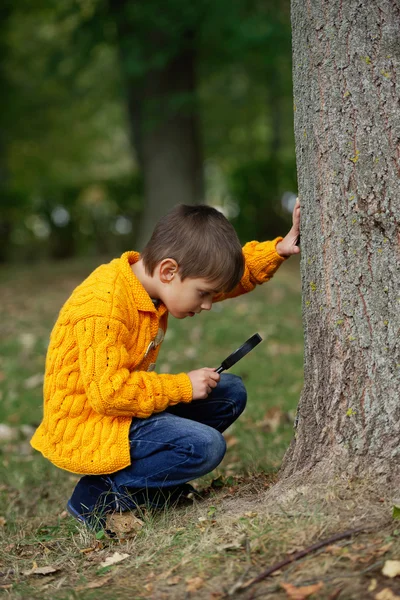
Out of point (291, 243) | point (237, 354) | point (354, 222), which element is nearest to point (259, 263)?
point (291, 243)

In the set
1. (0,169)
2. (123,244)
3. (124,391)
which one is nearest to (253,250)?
(124,391)

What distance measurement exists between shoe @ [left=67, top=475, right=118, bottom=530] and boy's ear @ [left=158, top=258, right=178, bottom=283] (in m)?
0.92

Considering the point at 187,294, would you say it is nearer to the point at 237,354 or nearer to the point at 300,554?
the point at 237,354

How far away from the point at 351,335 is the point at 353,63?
1.01 m

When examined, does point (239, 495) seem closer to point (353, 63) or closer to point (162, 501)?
point (162, 501)

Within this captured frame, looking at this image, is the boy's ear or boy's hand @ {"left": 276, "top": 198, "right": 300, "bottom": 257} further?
boy's hand @ {"left": 276, "top": 198, "right": 300, "bottom": 257}

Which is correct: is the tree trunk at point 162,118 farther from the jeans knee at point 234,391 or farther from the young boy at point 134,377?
the young boy at point 134,377

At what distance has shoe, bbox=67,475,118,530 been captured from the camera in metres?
3.09

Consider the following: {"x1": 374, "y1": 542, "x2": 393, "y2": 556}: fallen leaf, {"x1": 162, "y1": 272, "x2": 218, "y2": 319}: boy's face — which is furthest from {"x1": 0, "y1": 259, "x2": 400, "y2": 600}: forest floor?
{"x1": 162, "y1": 272, "x2": 218, "y2": 319}: boy's face

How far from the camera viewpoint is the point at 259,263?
11.1ft

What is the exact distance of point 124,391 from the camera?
113 inches

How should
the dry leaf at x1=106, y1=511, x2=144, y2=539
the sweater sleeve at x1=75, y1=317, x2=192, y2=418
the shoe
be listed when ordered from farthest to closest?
the shoe
the dry leaf at x1=106, y1=511, x2=144, y2=539
the sweater sleeve at x1=75, y1=317, x2=192, y2=418

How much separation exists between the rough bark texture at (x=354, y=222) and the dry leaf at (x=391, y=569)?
47 centimetres

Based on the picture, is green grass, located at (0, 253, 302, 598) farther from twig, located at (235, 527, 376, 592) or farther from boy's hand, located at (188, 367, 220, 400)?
boy's hand, located at (188, 367, 220, 400)
